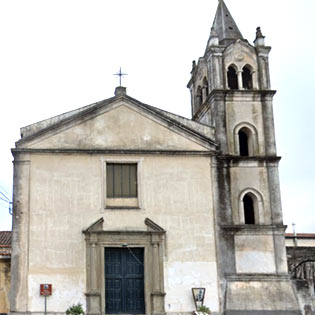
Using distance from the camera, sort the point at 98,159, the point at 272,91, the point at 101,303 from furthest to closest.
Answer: the point at 272,91, the point at 98,159, the point at 101,303

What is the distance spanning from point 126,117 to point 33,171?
418 cm

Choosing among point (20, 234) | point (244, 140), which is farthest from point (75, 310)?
point (244, 140)

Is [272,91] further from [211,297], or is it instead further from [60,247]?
[60,247]

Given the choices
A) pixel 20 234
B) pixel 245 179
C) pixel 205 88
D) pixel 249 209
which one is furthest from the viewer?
pixel 205 88

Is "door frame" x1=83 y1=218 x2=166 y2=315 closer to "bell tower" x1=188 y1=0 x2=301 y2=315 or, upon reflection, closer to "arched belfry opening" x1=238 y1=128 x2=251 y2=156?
"bell tower" x1=188 y1=0 x2=301 y2=315

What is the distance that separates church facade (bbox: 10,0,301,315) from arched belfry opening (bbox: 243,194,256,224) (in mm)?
58

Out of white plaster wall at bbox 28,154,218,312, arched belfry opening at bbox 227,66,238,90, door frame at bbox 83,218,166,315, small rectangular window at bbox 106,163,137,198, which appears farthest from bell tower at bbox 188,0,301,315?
small rectangular window at bbox 106,163,137,198

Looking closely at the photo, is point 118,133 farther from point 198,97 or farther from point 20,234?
point 198,97

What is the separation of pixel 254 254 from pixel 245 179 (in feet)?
9.66

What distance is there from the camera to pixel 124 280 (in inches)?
949

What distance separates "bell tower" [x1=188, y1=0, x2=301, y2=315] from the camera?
24422 millimetres

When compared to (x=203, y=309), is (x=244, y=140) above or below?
above

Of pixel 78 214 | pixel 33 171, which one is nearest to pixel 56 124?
pixel 33 171

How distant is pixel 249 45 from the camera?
27.7 metres
